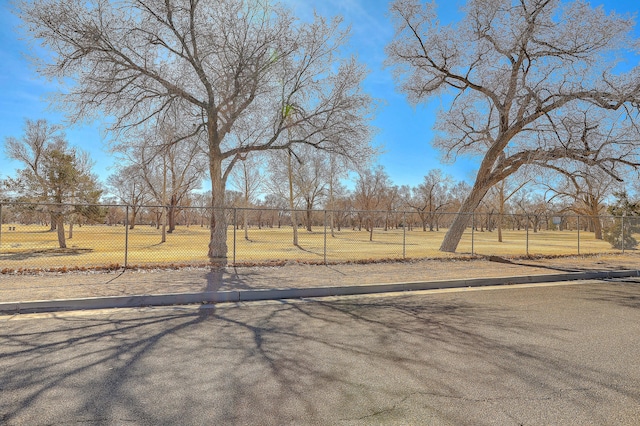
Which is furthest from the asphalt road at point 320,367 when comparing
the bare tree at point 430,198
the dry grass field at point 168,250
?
the bare tree at point 430,198

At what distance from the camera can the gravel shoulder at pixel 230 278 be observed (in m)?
7.82

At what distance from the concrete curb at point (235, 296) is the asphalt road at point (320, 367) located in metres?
0.49

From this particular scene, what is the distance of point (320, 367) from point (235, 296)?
14.0ft

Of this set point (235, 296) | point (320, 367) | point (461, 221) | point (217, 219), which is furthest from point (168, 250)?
point (320, 367)

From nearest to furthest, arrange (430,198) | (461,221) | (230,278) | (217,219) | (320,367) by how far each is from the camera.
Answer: (320,367)
(230,278)
(217,219)
(461,221)
(430,198)

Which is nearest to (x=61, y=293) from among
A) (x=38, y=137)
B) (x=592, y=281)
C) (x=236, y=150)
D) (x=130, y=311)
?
(x=130, y=311)

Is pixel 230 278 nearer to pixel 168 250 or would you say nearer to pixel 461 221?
pixel 461 221

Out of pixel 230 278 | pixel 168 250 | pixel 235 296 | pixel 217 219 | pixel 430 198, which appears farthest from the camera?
pixel 430 198

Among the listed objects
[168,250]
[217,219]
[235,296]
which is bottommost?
[168,250]

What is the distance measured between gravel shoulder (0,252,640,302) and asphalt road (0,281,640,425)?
157cm

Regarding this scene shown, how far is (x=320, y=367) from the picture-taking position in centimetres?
392

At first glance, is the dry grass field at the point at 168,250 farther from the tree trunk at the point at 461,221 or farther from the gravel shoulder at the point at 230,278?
the gravel shoulder at the point at 230,278

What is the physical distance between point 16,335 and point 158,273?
18.1 feet

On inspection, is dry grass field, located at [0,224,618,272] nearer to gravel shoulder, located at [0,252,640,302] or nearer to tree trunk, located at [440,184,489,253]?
tree trunk, located at [440,184,489,253]
